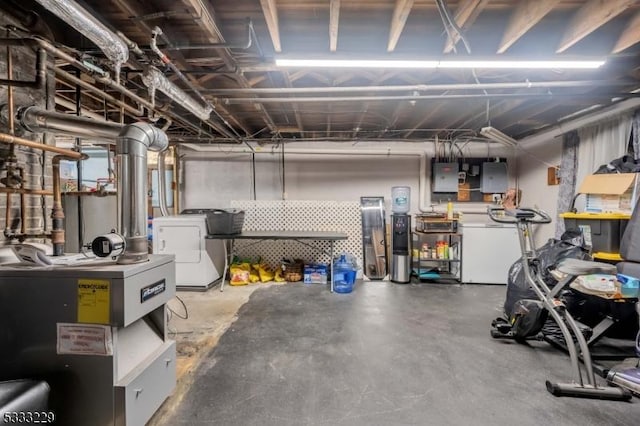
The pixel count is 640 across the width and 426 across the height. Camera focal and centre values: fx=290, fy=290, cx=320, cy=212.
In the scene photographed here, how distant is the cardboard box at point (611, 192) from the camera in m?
2.85

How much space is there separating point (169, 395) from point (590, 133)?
5275mm

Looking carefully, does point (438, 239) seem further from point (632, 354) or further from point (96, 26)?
point (96, 26)

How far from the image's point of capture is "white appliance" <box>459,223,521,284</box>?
4453mm

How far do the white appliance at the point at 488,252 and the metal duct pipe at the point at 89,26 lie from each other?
4.58 metres

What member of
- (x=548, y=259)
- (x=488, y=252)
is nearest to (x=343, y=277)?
(x=488, y=252)

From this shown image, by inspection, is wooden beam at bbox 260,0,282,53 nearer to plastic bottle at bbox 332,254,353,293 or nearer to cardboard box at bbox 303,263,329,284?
plastic bottle at bbox 332,254,353,293

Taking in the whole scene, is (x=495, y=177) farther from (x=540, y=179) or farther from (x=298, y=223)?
(x=298, y=223)

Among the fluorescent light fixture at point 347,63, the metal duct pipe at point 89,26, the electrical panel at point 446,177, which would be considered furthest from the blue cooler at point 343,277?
the metal duct pipe at point 89,26

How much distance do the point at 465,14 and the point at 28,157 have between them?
123 inches

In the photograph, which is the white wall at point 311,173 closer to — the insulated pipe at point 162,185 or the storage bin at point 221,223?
the insulated pipe at point 162,185

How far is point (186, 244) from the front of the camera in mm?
4195

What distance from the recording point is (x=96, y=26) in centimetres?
169

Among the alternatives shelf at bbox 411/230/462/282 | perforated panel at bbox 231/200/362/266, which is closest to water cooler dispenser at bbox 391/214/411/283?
shelf at bbox 411/230/462/282

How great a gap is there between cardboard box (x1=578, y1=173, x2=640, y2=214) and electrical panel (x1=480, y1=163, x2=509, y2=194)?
1.89 meters
